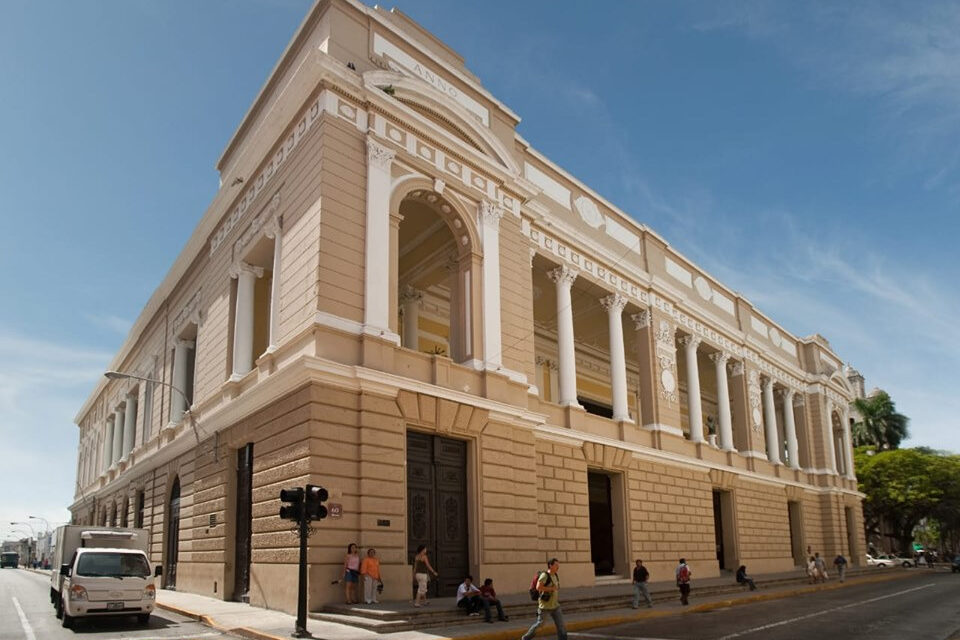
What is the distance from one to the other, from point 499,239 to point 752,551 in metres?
19.8

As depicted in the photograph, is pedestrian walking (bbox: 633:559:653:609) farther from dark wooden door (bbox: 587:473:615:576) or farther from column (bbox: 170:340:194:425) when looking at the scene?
column (bbox: 170:340:194:425)

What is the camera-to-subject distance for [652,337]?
28.2m

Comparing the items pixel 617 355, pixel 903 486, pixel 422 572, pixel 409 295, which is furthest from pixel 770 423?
pixel 422 572

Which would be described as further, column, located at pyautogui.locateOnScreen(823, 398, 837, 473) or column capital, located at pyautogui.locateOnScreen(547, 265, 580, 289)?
column, located at pyautogui.locateOnScreen(823, 398, 837, 473)

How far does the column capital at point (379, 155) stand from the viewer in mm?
17672

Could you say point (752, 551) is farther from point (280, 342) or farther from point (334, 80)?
point (334, 80)

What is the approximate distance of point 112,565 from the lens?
15352 mm

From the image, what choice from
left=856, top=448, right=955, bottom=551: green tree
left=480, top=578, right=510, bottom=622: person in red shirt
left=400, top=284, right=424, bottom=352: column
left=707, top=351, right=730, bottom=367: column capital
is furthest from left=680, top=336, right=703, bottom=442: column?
left=856, top=448, right=955, bottom=551: green tree

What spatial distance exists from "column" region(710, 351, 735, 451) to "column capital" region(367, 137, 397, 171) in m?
20.3

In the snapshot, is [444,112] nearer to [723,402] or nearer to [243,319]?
[243,319]

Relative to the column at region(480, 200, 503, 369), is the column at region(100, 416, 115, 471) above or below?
below

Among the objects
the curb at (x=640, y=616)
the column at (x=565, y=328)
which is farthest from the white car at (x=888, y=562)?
the column at (x=565, y=328)

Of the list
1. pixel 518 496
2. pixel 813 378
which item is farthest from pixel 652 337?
pixel 813 378

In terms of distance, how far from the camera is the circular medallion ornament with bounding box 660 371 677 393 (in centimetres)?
2782
